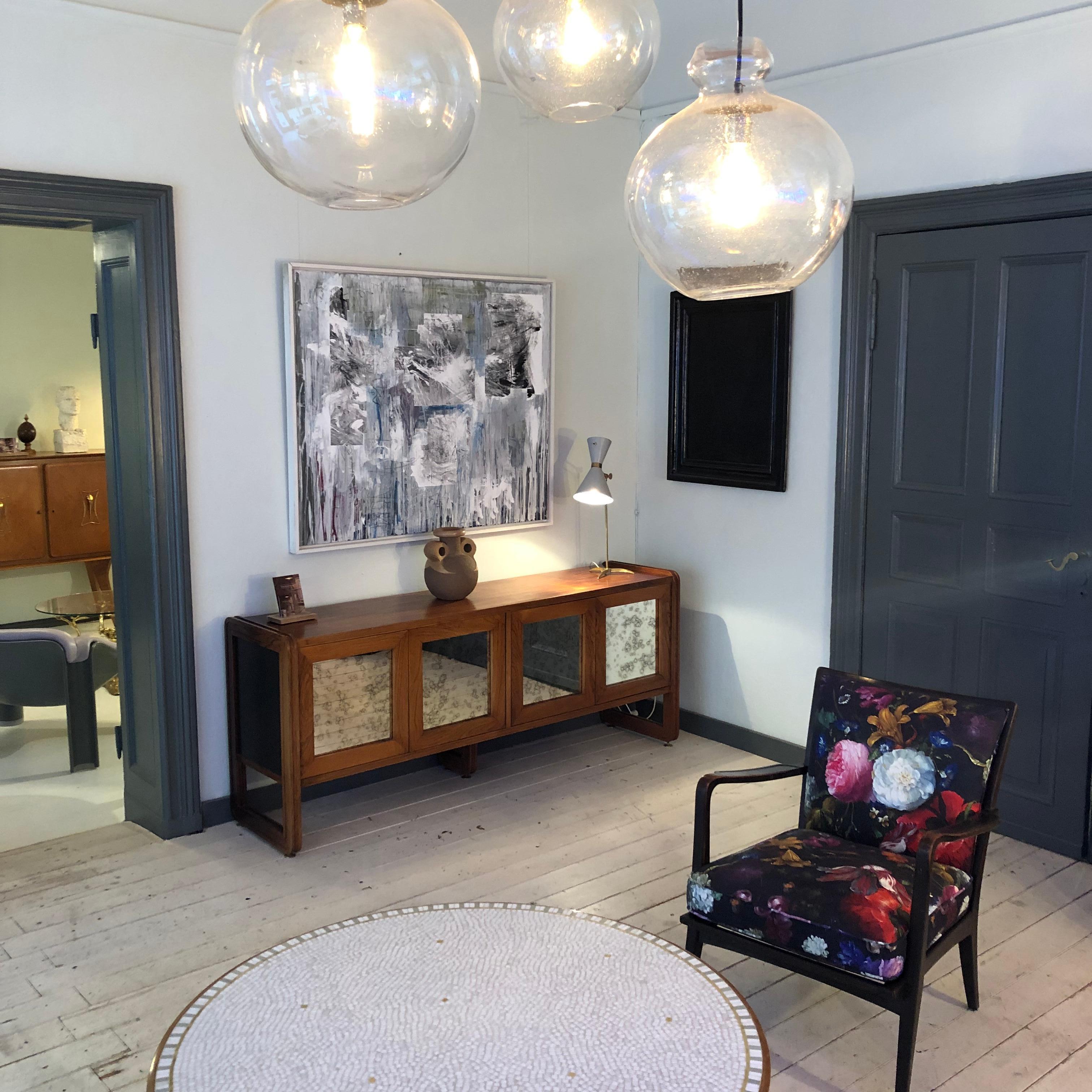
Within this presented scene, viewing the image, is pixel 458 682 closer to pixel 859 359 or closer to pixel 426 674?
pixel 426 674

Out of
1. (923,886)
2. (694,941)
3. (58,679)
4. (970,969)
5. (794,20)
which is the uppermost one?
(794,20)

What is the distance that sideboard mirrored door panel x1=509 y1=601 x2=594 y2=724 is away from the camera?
4.34 m

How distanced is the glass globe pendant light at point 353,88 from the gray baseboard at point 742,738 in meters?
3.83

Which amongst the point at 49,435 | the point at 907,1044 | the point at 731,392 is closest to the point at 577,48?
the point at 907,1044

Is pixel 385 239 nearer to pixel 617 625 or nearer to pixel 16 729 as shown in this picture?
pixel 617 625

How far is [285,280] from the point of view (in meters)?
3.98

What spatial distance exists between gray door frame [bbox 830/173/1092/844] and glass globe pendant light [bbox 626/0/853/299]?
2.69 m

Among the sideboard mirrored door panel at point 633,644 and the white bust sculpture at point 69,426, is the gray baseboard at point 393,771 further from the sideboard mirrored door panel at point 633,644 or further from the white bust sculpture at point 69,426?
the white bust sculpture at point 69,426

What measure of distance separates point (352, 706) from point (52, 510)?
420 centimetres

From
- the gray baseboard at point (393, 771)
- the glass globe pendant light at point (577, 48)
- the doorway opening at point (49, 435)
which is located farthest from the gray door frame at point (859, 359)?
the doorway opening at point (49, 435)

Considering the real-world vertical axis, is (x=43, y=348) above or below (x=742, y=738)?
above

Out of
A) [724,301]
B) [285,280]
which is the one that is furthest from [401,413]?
[724,301]

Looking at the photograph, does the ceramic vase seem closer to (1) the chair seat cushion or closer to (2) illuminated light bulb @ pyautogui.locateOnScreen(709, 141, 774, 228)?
(1) the chair seat cushion

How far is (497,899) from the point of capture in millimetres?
3506
